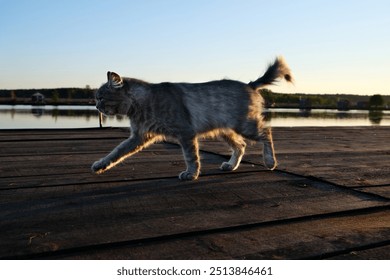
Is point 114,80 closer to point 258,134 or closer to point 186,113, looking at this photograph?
point 186,113

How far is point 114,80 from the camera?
5000 millimetres

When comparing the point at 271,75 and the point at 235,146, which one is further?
the point at 271,75

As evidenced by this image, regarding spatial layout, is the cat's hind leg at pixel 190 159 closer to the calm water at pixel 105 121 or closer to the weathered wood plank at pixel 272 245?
the weathered wood plank at pixel 272 245

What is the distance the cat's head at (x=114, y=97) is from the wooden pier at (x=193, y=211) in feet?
2.76

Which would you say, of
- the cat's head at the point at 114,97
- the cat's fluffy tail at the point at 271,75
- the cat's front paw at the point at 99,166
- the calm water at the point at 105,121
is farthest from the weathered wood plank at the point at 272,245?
the calm water at the point at 105,121

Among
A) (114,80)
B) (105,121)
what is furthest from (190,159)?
(105,121)

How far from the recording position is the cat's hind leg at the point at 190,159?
453 centimetres

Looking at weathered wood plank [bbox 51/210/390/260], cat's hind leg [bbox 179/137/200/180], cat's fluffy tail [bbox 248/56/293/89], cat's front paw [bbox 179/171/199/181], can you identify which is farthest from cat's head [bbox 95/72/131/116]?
weathered wood plank [bbox 51/210/390/260]

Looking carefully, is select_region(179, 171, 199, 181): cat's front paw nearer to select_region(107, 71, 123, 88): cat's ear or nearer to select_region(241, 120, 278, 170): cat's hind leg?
select_region(241, 120, 278, 170): cat's hind leg

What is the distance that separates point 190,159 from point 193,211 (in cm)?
165

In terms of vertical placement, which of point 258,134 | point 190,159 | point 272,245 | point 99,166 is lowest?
point 272,245
